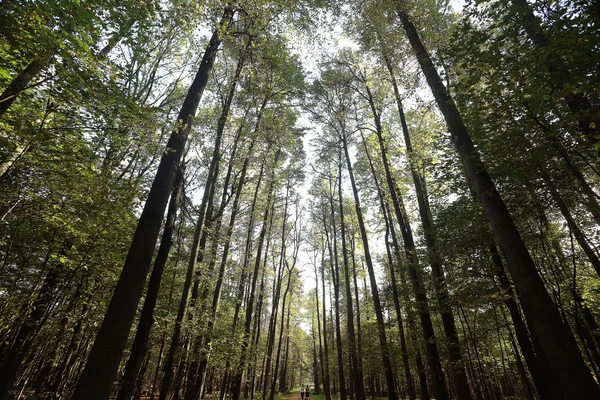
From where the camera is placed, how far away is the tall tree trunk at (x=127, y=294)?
2.78 meters

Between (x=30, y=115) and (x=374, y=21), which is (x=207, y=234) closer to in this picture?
(x=30, y=115)

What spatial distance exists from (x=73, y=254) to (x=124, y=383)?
9.13 ft

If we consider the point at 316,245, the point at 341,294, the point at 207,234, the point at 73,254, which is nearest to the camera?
the point at 73,254

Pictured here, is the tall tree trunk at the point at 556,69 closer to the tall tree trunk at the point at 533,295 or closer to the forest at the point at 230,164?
the forest at the point at 230,164

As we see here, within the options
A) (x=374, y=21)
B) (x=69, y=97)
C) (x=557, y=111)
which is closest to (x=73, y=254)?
(x=69, y=97)

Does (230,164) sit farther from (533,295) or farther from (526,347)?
(526,347)

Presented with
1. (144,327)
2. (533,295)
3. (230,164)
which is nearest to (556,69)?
(533,295)

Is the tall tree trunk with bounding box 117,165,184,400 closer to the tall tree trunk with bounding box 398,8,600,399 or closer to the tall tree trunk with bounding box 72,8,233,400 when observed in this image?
the tall tree trunk with bounding box 72,8,233,400

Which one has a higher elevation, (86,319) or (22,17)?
(22,17)

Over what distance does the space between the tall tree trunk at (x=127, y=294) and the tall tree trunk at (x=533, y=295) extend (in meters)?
5.10

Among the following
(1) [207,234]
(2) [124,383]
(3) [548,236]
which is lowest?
(2) [124,383]

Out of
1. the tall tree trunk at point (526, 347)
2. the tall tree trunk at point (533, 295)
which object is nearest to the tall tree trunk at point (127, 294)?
the tall tree trunk at point (533, 295)

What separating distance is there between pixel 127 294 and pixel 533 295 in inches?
221

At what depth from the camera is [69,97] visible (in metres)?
3.72
